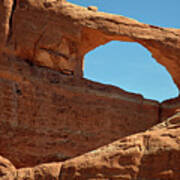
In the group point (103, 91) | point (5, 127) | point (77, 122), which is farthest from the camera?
point (103, 91)

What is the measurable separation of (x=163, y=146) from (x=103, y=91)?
10.0 metres

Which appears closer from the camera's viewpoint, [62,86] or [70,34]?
[62,86]

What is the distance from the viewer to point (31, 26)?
13836mm

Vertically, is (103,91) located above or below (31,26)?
below

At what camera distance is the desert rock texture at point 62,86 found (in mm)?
12688

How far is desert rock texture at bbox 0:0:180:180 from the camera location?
12.7 metres

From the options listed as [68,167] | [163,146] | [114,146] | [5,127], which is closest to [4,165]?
[68,167]

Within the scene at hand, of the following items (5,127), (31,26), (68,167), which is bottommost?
(68,167)

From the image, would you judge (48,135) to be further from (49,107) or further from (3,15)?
(3,15)

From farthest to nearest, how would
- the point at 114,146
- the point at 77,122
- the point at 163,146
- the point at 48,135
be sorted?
the point at 77,122 → the point at 48,135 → the point at 114,146 → the point at 163,146

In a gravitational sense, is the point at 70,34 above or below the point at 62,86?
above

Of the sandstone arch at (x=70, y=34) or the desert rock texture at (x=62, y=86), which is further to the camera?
the sandstone arch at (x=70, y=34)

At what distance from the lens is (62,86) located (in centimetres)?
1420

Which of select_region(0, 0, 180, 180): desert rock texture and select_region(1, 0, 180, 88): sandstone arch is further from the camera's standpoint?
select_region(1, 0, 180, 88): sandstone arch
